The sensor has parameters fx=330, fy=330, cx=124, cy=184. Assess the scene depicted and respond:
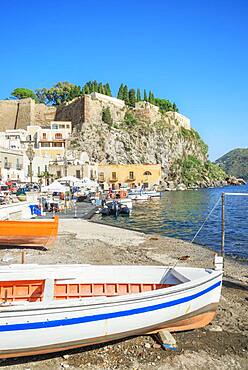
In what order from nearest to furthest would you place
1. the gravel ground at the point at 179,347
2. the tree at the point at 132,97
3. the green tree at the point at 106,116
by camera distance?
the gravel ground at the point at 179,347
the green tree at the point at 106,116
the tree at the point at 132,97

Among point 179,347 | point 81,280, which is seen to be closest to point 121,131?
point 81,280

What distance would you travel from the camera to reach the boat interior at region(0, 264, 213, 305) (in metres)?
6.31

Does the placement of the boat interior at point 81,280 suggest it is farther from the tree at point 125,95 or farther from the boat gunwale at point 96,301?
the tree at point 125,95

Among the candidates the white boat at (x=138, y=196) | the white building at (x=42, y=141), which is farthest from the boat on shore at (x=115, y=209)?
the white building at (x=42, y=141)

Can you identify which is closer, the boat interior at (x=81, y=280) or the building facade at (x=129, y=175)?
the boat interior at (x=81, y=280)

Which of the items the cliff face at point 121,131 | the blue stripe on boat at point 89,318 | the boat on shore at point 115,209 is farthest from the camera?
the cliff face at point 121,131

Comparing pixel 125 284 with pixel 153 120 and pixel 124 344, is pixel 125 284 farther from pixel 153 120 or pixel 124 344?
pixel 153 120

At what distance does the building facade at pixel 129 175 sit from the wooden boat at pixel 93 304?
55425 mm

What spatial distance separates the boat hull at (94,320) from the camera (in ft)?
15.8

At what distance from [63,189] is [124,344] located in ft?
75.7

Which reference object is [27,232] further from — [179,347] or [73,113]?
[73,113]

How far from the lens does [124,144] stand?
7656 centimetres

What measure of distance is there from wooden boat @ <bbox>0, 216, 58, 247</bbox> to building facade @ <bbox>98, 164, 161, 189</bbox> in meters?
49.6

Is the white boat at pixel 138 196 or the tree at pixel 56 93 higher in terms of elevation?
the tree at pixel 56 93
